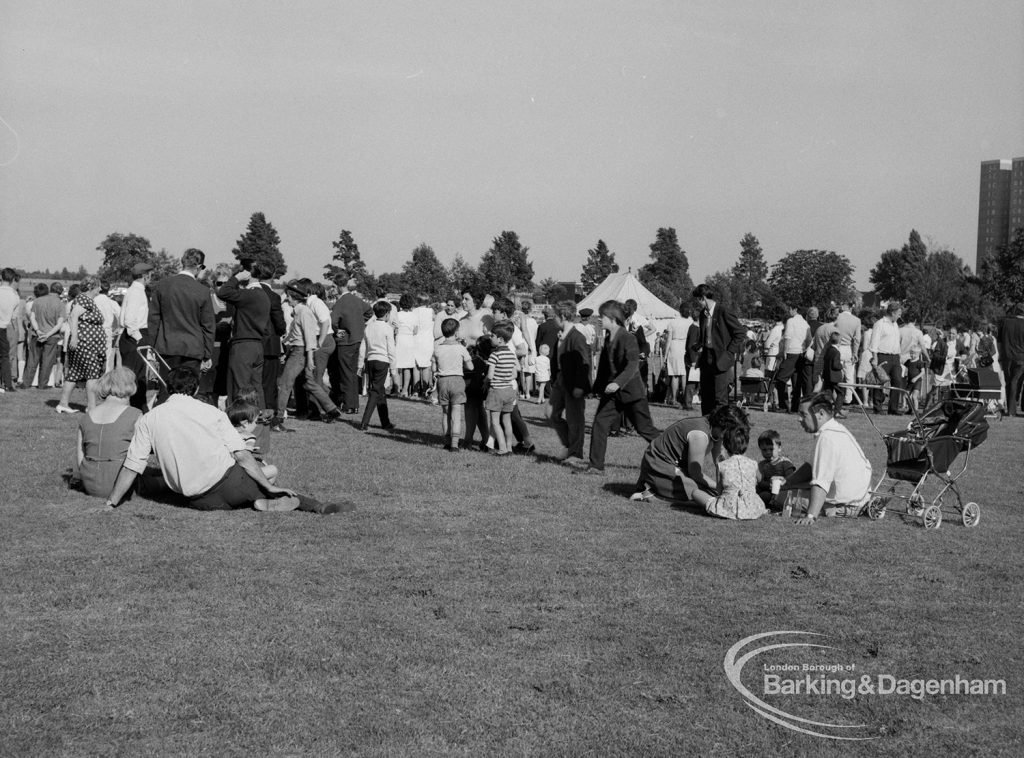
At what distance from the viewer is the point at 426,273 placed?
83.2m

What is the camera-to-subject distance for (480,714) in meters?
4.50

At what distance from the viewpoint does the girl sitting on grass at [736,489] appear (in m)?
8.49

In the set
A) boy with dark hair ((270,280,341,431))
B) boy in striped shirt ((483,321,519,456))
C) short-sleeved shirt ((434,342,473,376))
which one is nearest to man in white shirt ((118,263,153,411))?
boy with dark hair ((270,280,341,431))

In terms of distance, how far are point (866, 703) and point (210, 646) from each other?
3.07 m

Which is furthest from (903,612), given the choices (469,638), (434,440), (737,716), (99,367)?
(99,367)

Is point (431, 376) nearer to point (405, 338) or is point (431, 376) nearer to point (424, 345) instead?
point (424, 345)

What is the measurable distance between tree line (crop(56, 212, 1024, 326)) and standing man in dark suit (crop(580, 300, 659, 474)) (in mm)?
60684

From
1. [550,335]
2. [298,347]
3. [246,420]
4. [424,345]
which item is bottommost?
[246,420]

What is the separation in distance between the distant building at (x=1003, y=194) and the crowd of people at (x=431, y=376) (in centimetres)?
10286

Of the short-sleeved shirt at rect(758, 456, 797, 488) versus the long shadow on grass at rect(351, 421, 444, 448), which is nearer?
the short-sleeved shirt at rect(758, 456, 797, 488)

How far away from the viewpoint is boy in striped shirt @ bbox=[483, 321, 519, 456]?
1157 cm

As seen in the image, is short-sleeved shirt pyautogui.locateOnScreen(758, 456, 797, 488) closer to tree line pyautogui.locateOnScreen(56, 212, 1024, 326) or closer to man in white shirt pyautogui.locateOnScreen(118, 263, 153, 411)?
man in white shirt pyautogui.locateOnScreen(118, 263, 153, 411)

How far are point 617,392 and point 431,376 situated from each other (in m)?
8.93

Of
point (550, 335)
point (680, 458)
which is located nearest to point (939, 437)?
point (680, 458)
